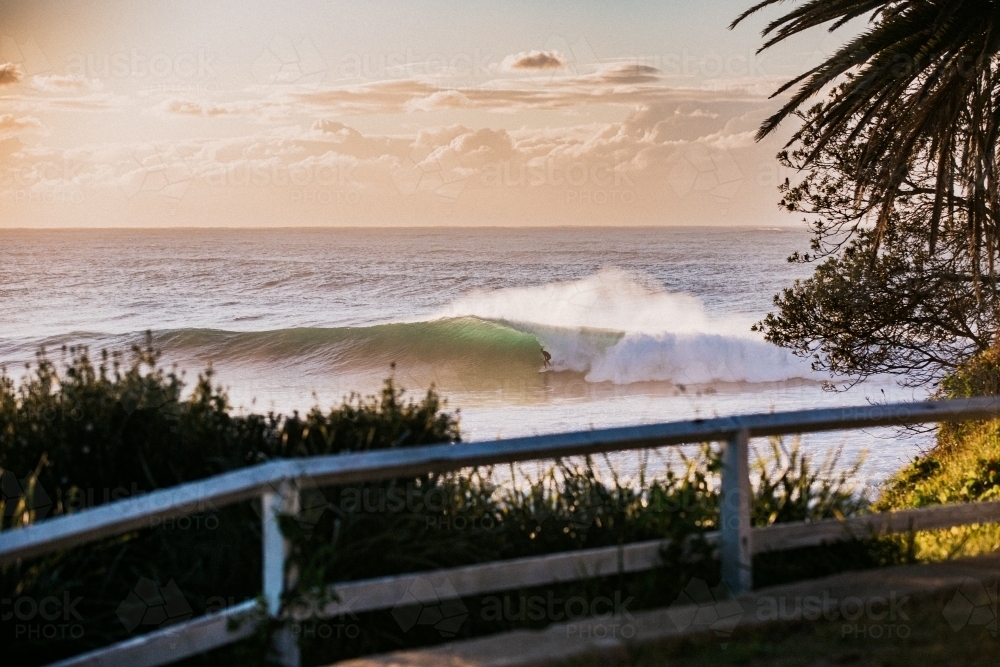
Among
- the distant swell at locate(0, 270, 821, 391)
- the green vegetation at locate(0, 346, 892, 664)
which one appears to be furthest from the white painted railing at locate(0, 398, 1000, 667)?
the distant swell at locate(0, 270, 821, 391)

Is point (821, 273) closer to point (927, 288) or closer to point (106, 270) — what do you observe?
point (927, 288)

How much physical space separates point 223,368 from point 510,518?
31.4m

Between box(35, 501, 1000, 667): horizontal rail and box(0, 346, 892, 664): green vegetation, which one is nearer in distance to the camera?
box(35, 501, 1000, 667): horizontal rail

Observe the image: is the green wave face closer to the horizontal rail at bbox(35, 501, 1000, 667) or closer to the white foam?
the white foam

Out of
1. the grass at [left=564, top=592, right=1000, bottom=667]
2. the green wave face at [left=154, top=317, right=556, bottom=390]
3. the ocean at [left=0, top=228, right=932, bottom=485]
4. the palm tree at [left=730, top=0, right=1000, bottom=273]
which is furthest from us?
the green wave face at [left=154, top=317, right=556, bottom=390]

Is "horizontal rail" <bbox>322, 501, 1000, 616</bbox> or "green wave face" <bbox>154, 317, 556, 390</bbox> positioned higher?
"horizontal rail" <bbox>322, 501, 1000, 616</bbox>

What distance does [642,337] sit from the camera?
3572cm

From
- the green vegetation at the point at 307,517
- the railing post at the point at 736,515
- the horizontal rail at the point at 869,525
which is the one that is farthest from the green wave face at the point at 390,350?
the railing post at the point at 736,515

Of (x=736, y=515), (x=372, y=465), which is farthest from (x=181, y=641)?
(x=736, y=515)

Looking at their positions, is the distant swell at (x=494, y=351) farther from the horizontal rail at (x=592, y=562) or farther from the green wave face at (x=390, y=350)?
the horizontal rail at (x=592, y=562)

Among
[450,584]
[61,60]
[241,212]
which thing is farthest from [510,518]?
[241,212]

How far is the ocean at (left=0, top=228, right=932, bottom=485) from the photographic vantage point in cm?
2600

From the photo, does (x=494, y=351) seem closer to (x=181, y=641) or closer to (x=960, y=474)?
(x=960, y=474)

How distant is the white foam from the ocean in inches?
3.9
